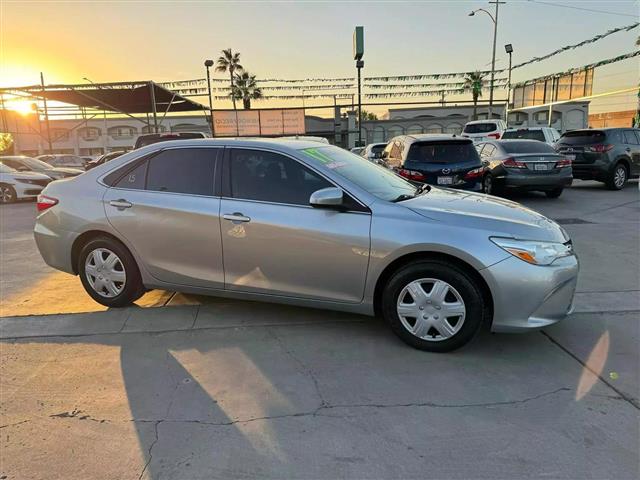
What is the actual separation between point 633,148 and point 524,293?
12.3 m

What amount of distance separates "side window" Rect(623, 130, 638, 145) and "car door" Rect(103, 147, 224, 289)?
12.8 m

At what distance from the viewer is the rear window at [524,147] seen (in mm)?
11021

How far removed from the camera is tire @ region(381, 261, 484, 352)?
134 inches

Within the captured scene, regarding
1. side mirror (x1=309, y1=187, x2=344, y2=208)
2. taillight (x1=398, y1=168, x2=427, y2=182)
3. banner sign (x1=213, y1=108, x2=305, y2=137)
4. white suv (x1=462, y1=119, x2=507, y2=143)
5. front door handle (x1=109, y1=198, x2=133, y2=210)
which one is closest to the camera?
side mirror (x1=309, y1=187, x2=344, y2=208)

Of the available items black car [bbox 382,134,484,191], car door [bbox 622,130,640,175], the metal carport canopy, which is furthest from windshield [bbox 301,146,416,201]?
the metal carport canopy

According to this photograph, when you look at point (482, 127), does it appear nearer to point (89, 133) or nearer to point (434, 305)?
point (434, 305)

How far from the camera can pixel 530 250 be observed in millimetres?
3348

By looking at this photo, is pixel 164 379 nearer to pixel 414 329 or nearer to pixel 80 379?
pixel 80 379

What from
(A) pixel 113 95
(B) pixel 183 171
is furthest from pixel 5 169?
(B) pixel 183 171

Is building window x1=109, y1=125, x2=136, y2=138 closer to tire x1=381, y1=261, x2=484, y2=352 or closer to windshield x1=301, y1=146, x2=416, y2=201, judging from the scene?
windshield x1=301, y1=146, x2=416, y2=201

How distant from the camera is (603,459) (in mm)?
2424

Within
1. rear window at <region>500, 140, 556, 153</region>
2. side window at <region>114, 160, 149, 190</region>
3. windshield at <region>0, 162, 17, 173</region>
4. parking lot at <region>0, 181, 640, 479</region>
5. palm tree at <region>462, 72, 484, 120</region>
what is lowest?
parking lot at <region>0, 181, 640, 479</region>

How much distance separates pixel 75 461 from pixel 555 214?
9385 mm

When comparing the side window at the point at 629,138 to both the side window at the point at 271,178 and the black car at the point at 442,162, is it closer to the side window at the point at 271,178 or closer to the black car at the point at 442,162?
the black car at the point at 442,162
